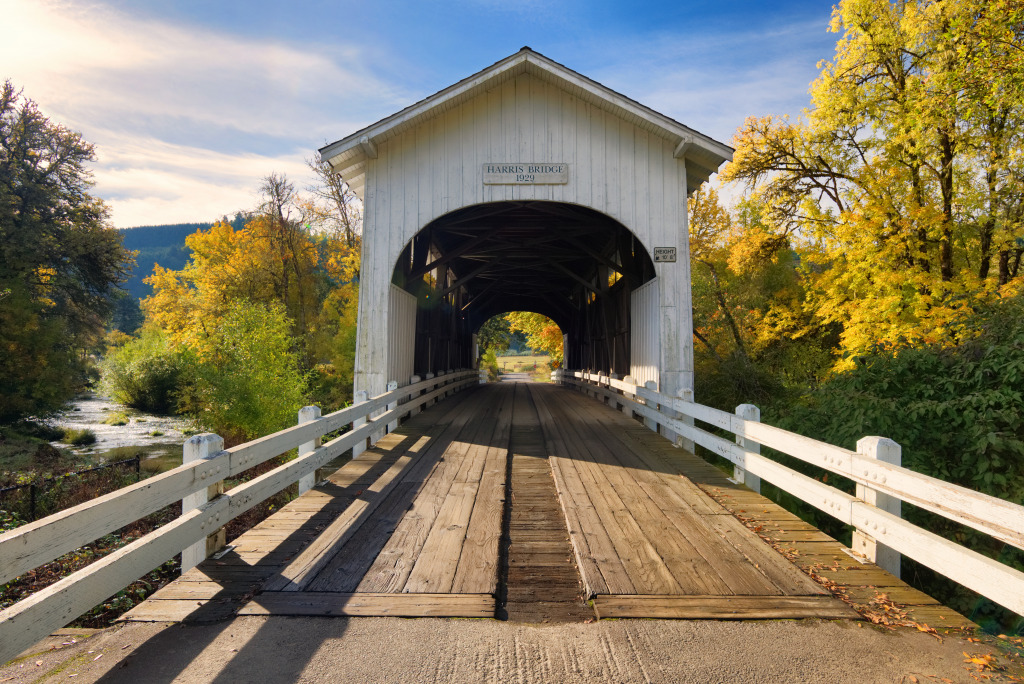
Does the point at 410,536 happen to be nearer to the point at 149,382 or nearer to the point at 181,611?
the point at 181,611

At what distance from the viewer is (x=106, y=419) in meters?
23.8

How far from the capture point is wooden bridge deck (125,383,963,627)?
2.89m

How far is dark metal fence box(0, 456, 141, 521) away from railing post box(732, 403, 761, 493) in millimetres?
10269

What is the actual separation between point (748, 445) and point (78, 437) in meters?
21.4

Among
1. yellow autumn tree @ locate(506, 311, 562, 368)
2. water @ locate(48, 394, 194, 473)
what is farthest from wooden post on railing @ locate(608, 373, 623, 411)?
yellow autumn tree @ locate(506, 311, 562, 368)

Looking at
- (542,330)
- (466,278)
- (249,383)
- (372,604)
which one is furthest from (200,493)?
(542,330)

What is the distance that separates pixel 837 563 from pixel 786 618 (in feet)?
3.08

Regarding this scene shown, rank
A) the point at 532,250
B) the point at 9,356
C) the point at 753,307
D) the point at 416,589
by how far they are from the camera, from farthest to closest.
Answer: the point at 753,307 < the point at 9,356 < the point at 532,250 < the point at 416,589

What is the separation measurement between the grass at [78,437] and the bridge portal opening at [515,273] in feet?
40.8

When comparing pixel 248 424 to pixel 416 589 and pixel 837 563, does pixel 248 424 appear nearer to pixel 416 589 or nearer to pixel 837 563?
pixel 416 589

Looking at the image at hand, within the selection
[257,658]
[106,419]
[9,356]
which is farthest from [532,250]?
[106,419]

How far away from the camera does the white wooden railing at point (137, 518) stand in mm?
2037

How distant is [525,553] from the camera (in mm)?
3641

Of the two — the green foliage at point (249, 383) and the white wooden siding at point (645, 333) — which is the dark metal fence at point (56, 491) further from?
the white wooden siding at point (645, 333)
